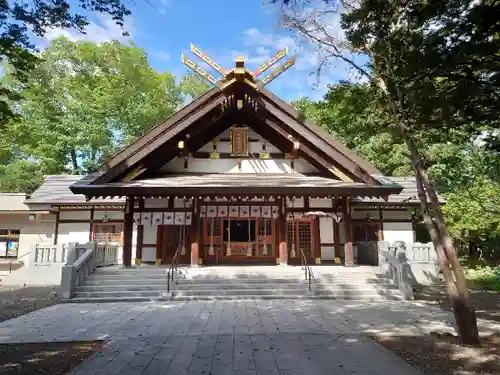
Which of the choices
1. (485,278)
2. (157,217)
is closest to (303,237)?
(157,217)

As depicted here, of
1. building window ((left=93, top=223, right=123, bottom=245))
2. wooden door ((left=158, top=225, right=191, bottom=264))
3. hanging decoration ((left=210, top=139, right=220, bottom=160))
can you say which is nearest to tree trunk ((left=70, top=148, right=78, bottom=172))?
building window ((left=93, top=223, right=123, bottom=245))

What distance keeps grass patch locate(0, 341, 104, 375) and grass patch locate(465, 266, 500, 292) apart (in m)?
13.6

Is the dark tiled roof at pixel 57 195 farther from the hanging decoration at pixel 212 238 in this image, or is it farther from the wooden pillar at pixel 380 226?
the wooden pillar at pixel 380 226

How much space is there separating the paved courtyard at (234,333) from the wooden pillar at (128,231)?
3536 mm

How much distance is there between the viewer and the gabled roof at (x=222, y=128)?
13.3m

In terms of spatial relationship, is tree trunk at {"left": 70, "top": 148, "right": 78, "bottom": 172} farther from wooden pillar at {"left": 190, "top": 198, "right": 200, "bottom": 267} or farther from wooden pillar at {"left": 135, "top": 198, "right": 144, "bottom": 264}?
wooden pillar at {"left": 190, "top": 198, "right": 200, "bottom": 267}

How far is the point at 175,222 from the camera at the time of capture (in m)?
14.2

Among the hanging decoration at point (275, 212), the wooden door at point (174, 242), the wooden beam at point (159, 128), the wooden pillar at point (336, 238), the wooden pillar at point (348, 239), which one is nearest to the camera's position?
the wooden beam at point (159, 128)

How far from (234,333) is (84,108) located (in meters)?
24.9

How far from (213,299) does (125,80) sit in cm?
2463

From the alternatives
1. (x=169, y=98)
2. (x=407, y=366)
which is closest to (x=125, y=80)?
(x=169, y=98)

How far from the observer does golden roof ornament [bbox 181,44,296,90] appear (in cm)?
1382

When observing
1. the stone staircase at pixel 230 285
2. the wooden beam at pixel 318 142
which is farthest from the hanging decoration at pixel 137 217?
the wooden beam at pixel 318 142

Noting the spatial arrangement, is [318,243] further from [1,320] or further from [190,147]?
[1,320]
